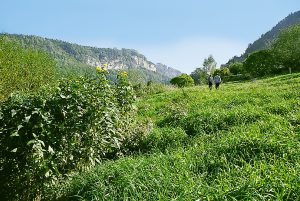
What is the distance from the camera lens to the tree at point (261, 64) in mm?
54487

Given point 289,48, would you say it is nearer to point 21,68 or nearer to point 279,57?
point 279,57

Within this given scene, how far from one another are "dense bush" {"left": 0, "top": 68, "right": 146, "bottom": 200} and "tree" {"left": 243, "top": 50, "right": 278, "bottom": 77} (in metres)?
51.1

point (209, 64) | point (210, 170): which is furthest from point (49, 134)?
point (209, 64)

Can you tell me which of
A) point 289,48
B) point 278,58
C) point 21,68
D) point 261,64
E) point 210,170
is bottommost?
point 210,170

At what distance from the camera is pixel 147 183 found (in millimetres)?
5305

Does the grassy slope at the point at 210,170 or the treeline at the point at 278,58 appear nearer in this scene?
the grassy slope at the point at 210,170

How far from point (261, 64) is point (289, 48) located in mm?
4992

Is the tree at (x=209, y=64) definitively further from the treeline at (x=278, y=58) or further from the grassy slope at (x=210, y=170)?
the grassy slope at (x=210, y=170)

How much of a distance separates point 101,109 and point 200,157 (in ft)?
7.49

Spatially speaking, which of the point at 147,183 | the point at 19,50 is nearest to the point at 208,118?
the point at 147,183

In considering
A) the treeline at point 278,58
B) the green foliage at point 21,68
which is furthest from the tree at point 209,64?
the green foliage at point 21,68

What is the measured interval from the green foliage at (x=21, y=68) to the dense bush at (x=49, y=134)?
68.2 ft

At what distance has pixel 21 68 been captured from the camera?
3334 cm

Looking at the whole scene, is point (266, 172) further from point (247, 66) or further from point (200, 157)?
point (247, 66)
